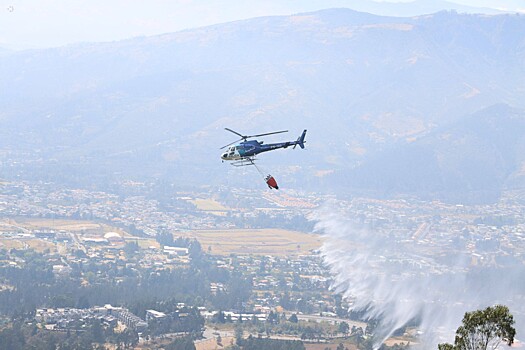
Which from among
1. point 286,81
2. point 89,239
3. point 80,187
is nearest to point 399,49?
point 286,81

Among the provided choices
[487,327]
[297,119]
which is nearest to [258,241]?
[487,327]

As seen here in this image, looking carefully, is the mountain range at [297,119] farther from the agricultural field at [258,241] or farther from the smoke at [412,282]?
the smoke at [412,282]

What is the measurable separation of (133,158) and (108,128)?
71.7ft

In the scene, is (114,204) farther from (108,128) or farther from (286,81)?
(286,81)

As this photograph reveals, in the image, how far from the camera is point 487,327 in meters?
24.4

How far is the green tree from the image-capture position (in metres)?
24.0

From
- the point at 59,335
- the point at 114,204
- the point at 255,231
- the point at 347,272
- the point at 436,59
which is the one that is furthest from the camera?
the point at 436,59

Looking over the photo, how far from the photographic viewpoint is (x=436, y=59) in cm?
18850

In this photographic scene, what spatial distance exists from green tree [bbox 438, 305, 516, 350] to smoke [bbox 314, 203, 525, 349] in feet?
68.8

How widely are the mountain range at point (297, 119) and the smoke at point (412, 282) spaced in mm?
33490

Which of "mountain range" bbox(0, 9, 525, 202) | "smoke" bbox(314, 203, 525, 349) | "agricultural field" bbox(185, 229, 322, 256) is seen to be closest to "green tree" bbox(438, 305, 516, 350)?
"smoke" bbox(314, 203, 525, 349)

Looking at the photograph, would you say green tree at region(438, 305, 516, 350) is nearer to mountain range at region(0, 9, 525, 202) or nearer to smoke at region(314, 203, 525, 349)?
smoke at region(314, 203, 525, 349)

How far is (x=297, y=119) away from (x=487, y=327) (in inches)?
4774

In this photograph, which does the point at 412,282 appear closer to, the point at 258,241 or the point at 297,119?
the point at 258,241
